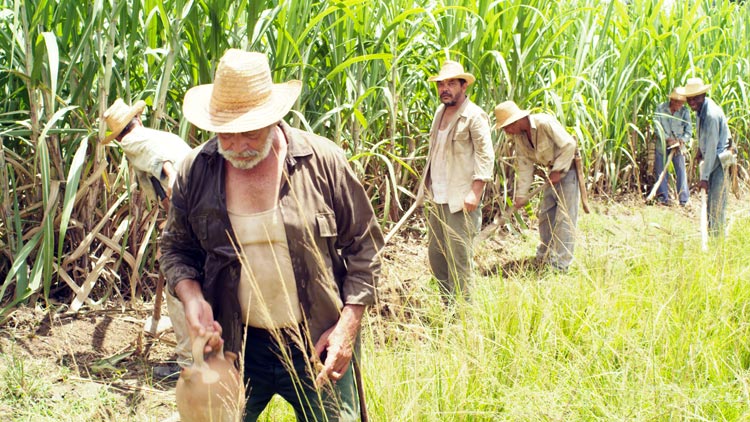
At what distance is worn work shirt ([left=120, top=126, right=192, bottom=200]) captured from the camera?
3303 mm

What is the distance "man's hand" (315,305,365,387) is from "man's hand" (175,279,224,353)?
27 centimetres

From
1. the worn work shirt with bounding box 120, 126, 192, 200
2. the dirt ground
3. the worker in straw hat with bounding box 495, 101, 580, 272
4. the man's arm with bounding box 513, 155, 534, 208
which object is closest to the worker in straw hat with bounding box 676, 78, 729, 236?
the worker in straw hat with bounding box 495, 101, 580, 272

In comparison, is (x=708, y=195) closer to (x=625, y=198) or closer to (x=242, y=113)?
(x=625, y=198)

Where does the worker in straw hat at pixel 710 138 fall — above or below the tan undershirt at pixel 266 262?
below

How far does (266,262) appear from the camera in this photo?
211cm

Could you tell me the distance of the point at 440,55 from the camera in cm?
535

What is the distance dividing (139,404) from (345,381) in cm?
143

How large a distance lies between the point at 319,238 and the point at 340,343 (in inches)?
11.5

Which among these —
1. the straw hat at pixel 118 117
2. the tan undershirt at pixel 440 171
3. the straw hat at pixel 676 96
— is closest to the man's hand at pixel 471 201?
the tan undershirt at pixel 440 171

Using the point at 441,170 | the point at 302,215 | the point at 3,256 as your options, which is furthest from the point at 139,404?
the point at 441,170

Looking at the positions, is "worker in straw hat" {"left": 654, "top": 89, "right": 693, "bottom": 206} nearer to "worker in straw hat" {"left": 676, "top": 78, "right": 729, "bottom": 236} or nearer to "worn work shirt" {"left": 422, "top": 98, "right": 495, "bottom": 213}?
"worker in straw hat" {"left": 676, "top": 78, "right": 729, "bottom": 236}

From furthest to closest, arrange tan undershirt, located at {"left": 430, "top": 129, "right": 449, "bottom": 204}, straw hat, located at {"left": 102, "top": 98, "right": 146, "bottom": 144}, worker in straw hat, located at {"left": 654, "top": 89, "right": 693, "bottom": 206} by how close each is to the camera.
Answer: worker in straw hat, located at {"left": 654, "top": 89, "right": 693, "bottom": 206}, tan undershirt, located at {"left": 430, "top": 129, "right": 449, "bottom": 204}, straw hat, located at {"left": 102, "top": 98, "right": 146, "bottom": 144}

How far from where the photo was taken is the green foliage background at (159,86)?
3.68 meters

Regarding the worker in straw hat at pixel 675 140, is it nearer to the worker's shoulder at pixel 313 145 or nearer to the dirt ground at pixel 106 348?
the dirt ground at pixel 106 348
